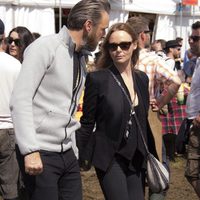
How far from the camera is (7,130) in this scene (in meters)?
3.93

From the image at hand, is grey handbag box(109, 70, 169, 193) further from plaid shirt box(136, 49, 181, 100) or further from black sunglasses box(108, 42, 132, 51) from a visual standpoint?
plaid shirt box(136, 49, 181, 100)

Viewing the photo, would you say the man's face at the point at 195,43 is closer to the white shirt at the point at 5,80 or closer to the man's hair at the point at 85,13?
the white shirt at the point at 5,80

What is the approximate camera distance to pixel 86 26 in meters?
2.69

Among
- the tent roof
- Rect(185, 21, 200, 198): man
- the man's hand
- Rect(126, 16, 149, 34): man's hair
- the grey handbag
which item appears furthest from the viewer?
the tent roof

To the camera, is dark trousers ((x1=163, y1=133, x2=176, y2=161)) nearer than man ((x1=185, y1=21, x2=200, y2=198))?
No

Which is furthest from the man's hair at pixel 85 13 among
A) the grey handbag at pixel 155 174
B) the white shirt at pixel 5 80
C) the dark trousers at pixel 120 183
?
the white shirt at pixel 5 80

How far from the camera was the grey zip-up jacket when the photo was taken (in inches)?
96.9

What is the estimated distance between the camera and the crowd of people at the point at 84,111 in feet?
8.28

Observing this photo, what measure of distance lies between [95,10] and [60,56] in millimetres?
311

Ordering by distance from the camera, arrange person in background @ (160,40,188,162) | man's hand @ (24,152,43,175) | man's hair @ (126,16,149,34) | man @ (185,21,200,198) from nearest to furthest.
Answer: man's hand @ (24,152,43,175)
man @ (185,21,200,198)
man's hair @ (126,16,149,34)
person in background @ (160,40,188,162)

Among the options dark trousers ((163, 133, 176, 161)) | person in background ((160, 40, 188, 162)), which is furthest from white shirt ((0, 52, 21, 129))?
dark trousers ((163, 133, 176, 161))

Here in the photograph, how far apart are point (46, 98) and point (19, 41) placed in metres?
2.42

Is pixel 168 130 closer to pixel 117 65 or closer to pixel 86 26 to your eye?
pixel 117 65

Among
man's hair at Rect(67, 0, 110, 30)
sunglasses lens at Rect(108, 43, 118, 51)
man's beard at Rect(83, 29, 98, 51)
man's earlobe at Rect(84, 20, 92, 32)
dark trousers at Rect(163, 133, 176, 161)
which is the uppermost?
man's hair at Rect(67, 0, 110, 30)
